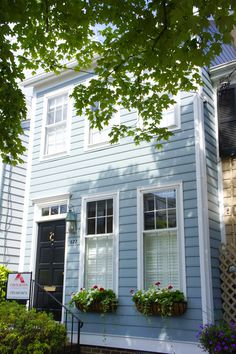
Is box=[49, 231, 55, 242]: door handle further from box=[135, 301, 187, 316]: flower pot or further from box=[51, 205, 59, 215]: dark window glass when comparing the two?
box=[135, 301, 187, 316]: flower pot

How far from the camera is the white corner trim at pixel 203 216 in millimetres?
7277

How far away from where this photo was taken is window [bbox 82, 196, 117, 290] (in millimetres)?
8727

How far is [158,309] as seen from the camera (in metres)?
7.56

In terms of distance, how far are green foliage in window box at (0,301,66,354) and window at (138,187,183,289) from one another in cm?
189

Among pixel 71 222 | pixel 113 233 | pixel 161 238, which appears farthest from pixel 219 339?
pixel 71 222

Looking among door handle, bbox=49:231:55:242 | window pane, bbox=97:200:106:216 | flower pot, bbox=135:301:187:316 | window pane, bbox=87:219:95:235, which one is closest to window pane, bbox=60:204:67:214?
door handle, bbox=49:231:55:242

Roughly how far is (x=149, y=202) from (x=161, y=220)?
1.57ft

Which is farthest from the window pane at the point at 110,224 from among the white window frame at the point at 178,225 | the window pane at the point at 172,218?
the window pane at the point at 172,218

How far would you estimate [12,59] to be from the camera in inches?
223

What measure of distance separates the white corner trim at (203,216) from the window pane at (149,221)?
3.46 ft

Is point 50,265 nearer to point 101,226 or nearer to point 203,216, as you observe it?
point 101,226

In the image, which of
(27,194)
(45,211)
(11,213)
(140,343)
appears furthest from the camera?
(11,213)

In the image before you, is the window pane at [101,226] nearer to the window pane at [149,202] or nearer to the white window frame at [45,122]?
the window pane at [149,202]

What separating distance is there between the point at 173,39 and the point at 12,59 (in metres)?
2.41
